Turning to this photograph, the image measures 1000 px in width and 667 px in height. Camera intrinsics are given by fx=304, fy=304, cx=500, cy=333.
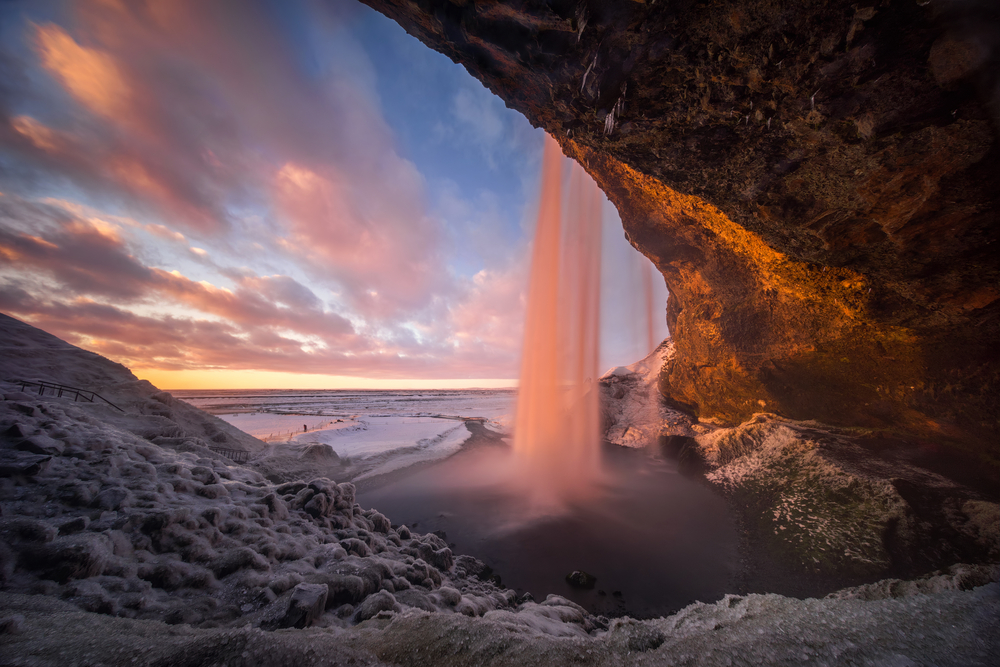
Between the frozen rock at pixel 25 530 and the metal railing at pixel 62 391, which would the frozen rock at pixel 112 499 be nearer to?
the frozen rock at pixel 25 530

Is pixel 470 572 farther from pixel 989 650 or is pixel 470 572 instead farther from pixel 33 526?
pixel 989 650

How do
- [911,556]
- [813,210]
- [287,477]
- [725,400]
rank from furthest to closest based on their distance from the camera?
[725,400] → [287,477] → [911,556] → [813,210]

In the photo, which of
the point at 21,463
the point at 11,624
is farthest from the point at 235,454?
the point at 11,624

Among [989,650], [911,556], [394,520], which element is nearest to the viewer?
[989,650]

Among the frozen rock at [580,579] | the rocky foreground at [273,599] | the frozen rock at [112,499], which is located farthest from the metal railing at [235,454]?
the frozen rock at [580,579]

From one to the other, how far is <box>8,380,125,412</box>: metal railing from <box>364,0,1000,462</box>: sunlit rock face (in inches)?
498

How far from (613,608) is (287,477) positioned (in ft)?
34.1

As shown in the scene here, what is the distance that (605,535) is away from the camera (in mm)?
7613

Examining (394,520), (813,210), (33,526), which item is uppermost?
(813,210)

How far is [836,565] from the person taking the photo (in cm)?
591

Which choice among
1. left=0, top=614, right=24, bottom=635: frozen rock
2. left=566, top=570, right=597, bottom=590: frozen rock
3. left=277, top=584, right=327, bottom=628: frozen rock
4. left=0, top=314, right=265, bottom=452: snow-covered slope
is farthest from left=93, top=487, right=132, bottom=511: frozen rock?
left=566, top=570, right=597, bottom=590: frozen rock

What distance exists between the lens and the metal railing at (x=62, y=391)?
8.01 metres

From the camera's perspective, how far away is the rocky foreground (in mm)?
2311

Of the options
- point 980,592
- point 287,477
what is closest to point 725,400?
point 980,592
